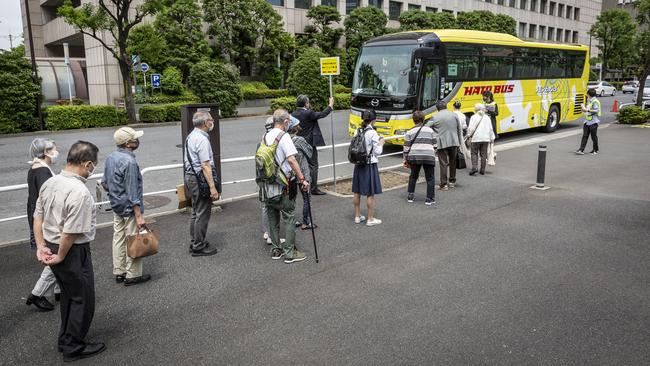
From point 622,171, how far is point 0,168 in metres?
16.2

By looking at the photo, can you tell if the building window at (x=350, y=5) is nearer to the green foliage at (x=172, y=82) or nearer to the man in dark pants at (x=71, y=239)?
the green foliage at (x=172, y=82)

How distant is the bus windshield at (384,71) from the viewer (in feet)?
47.3

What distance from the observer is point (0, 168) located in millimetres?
14055

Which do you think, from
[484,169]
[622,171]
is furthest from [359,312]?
[622,171]

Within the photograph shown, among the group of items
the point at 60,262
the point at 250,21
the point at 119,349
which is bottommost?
the point at 119,349

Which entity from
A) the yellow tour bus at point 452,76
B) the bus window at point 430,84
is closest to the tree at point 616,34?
the yellow tour bus at point 452,76

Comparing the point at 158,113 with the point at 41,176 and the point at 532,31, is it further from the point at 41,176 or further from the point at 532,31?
the point at 532,31

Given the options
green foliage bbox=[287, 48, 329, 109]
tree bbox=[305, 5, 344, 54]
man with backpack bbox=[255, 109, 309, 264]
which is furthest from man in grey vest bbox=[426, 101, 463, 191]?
tree bbox=[305, 5, 344, 54]

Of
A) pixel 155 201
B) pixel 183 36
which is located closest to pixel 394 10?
pixel 183 36

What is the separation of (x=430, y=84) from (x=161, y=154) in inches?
329

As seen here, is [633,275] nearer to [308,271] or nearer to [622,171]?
[308,271]

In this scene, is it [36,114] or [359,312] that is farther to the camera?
[36,114]

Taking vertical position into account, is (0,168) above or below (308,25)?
below

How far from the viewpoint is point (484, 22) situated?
173ft
